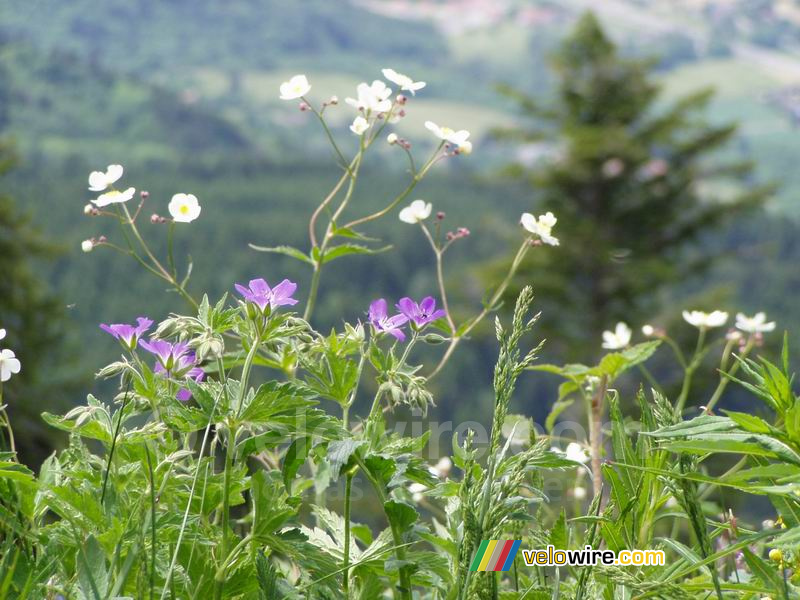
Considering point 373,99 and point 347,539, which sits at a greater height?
point 373,99

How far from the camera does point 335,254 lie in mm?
1875

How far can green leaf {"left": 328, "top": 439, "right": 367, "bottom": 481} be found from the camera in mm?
1187

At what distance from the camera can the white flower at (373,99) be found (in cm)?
199

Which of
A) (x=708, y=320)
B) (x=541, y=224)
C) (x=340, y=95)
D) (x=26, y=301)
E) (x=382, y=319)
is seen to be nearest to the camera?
(x=382, y=319)

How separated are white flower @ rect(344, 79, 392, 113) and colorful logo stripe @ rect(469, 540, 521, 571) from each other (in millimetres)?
1080

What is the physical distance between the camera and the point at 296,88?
89.0 inches

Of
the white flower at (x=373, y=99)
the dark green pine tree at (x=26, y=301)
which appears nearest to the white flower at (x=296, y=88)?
the white flower at (x=373, y=99)

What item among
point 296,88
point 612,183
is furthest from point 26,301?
point 296,88

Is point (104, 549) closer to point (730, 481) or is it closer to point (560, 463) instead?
point (560, 463)

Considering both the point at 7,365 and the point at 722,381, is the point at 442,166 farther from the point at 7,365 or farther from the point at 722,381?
the point at 7,365

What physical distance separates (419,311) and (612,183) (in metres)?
28.7

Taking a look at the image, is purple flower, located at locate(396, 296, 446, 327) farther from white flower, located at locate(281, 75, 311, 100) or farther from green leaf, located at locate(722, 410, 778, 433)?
white flower, located at locate(281, 75, 311, 100)

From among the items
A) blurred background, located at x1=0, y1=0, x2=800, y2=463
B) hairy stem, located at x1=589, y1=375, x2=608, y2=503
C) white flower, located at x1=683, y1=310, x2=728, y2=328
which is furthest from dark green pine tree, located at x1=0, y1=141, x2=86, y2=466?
hairy stem, located at x1=589, y1=375, x2=608, y2=503

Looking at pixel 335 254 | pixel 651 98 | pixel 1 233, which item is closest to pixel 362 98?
pixel 335 254
